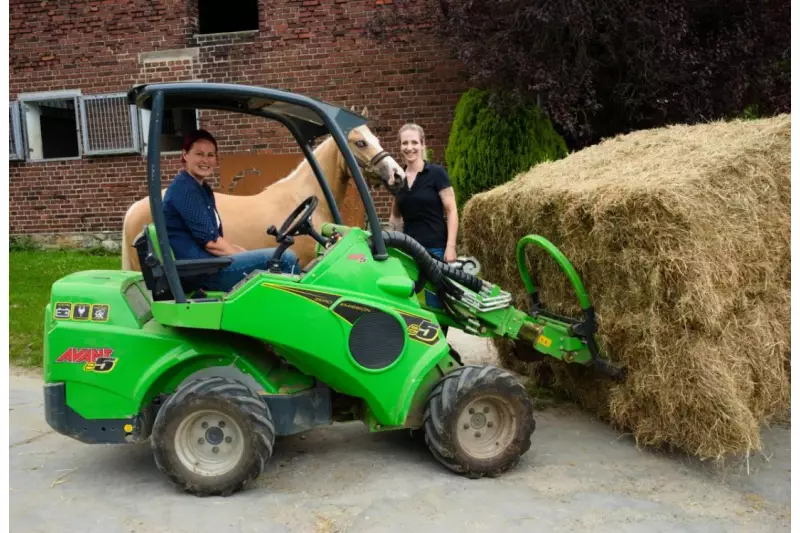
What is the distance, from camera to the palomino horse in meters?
5.73

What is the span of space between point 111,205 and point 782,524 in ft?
38.3

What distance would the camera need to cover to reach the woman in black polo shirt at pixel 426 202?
523 centimetres

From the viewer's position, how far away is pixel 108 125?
12.5 meters

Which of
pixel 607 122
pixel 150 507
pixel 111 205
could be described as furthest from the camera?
pixel 111 205

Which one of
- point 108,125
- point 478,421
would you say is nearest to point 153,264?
point 478,421

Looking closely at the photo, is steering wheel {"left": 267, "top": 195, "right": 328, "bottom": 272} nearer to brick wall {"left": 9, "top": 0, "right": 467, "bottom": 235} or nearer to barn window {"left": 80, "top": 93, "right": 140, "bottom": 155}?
brick wall {"left": 9, "top": 0, "right": 467, "bottom": 235}

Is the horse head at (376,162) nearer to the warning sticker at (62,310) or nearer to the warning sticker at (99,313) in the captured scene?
the warning sticker at (99,313)

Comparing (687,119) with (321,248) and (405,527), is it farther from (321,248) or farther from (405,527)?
(405,527)

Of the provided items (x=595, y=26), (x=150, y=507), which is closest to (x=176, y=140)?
(x=150, y=507)

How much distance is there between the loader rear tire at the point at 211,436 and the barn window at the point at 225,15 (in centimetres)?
1123

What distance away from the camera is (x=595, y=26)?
29.3 feet

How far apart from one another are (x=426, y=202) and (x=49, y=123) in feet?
35.4

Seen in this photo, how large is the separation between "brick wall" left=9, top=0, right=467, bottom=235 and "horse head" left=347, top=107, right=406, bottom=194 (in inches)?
215

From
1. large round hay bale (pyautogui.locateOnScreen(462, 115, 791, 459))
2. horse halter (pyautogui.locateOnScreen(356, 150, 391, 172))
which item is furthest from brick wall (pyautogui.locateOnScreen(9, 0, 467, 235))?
large round hay bale (pyautogui.locateOnScreen(462, 115, 791, 459))
